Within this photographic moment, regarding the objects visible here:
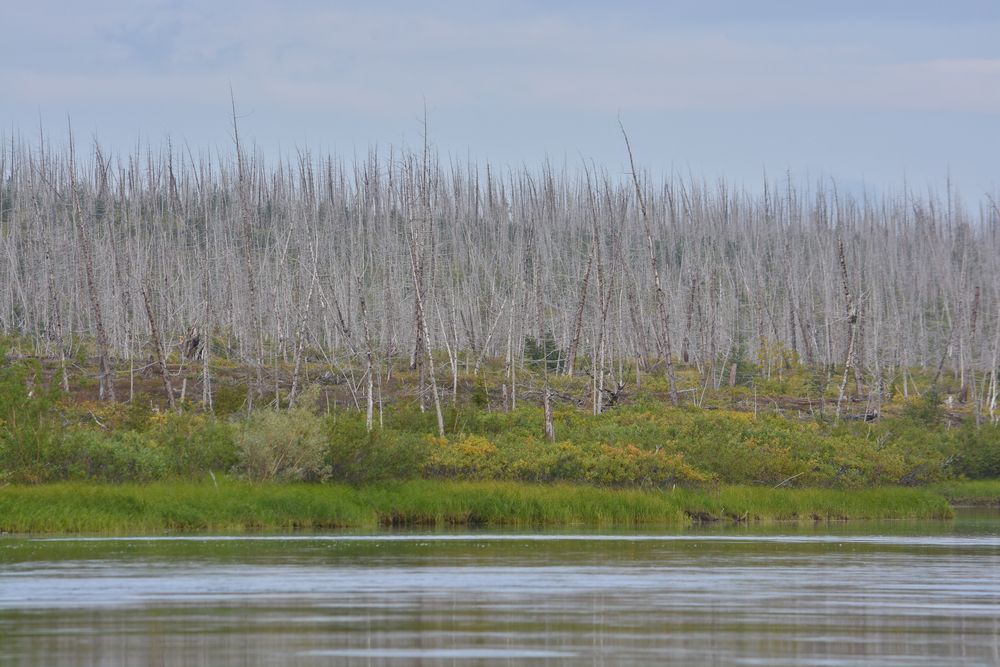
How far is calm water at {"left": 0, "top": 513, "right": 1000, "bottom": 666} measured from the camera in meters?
11.3

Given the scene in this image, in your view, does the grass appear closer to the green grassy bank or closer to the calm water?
the green grassy bank

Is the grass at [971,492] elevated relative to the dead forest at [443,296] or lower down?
lower down

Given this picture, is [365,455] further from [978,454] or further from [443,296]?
[443,296]

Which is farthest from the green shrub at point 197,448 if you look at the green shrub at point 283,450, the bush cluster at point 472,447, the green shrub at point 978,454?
the green shrub at point 978,454

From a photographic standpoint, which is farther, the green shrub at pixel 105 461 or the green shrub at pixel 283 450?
the green shrub at pixel 283 450

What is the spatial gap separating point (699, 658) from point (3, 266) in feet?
277

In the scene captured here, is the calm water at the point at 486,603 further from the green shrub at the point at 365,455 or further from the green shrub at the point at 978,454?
the green shrub at the point at 978,454

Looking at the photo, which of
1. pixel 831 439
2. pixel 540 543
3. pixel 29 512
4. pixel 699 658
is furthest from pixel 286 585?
pixel 831 439

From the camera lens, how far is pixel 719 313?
92.6m

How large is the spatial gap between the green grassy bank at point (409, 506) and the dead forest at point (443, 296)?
643 centimetres

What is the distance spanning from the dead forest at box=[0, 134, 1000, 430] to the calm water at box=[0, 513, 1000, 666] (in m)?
18.9

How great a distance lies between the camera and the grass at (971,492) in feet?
163

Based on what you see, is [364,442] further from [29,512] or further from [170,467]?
[29,512]

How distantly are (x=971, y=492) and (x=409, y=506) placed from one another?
2439 cm
